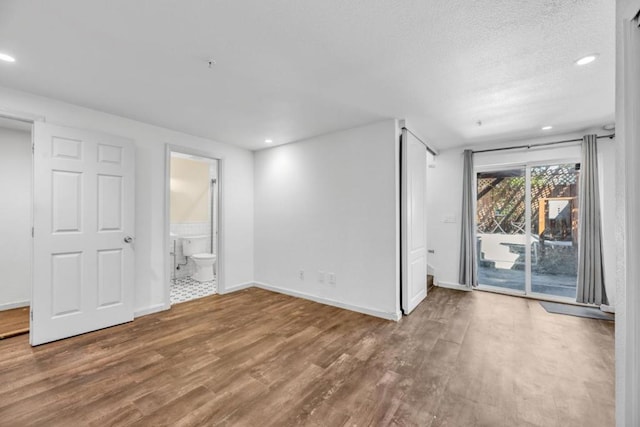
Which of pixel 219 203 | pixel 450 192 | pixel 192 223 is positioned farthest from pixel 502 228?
pixel 192 223

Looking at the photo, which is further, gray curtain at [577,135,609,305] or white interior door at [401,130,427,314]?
gray curtain at [577,135,609,305]

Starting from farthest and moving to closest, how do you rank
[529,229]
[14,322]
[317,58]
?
[529,229], [14,322], [317,58]

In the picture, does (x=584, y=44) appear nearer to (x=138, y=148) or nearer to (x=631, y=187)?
(x=631, y=187)

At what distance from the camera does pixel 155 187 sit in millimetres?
3510

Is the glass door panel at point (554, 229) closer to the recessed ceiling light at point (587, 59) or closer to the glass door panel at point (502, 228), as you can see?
the glass door panel at point (502, 228)

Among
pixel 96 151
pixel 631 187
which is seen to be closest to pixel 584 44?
pixel 631 187

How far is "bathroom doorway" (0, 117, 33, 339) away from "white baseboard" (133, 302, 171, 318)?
1.53 meters

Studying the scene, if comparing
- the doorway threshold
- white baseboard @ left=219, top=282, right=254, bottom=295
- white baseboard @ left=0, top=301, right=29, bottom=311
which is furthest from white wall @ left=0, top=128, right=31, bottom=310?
the doorway threshold

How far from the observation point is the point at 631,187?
1.02 m

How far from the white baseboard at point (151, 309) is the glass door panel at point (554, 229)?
5.51 meters

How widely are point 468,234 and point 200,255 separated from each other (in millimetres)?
4864

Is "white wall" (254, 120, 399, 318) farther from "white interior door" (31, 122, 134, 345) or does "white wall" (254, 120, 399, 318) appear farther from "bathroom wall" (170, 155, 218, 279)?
"white interior door" (31, 122, 134, 345)

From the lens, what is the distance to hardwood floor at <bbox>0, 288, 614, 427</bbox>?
168 cm

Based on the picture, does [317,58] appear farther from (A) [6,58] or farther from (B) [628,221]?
(A) [6,58]
